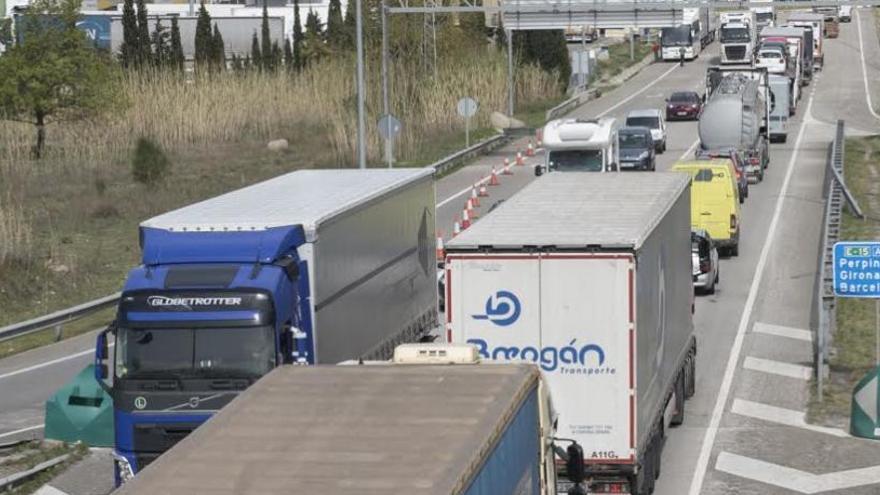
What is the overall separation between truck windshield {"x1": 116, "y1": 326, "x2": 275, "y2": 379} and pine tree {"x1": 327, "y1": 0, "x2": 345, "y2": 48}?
6555cm

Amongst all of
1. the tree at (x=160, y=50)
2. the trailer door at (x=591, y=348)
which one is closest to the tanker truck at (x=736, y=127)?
the tree at (x=160, y=50)

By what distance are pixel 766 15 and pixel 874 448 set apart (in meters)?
96.9

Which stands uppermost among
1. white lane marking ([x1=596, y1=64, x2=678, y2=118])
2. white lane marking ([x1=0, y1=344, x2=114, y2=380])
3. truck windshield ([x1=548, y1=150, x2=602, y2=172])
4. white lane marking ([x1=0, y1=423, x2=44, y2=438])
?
truck windshield ([x1=548, y1=150, x2=602, y2=172])

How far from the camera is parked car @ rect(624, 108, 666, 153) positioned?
56.5 meters

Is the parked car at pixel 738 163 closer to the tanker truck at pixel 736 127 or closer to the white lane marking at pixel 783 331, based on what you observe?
the tanker truck at pixel 736 127

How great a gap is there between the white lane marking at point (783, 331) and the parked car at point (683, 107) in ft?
132

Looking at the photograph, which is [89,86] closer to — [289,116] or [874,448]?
[289,116]

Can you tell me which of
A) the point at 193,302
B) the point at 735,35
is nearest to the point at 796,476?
the point at 193,302

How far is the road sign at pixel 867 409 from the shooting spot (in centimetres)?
1592

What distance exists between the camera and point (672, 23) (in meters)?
61.8

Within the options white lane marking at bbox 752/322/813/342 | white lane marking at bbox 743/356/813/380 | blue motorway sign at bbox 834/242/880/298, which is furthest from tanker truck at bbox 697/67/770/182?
blue motorway sign at bbox 834/242/880/298

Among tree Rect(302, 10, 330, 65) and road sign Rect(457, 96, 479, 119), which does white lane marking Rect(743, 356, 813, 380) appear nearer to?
road sign Rect(457, 96, 479, 119)

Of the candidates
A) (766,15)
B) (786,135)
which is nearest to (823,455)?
(786,135)

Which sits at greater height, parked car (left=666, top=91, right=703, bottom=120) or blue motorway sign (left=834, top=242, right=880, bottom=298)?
blue motorway sign (left=834, top=242, right=880, bottom=298)
